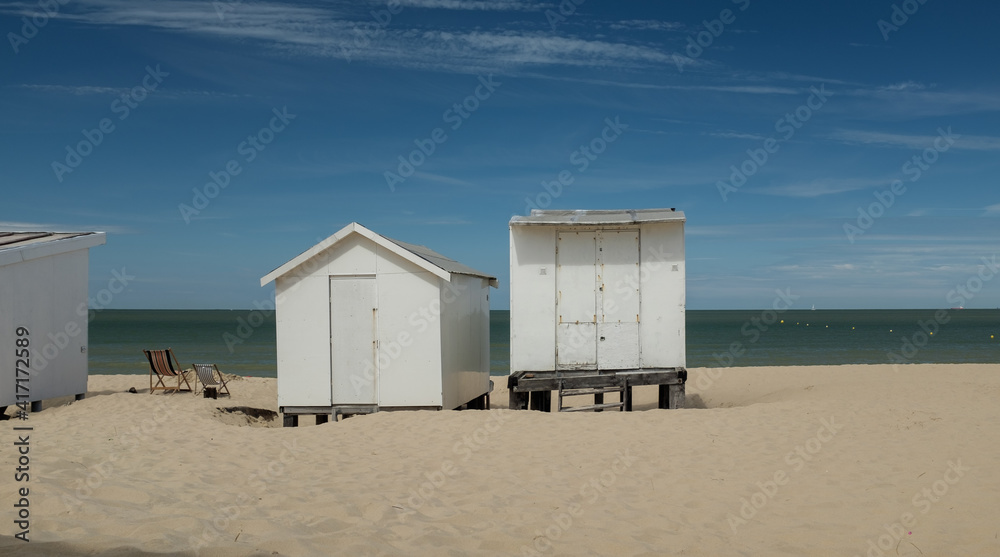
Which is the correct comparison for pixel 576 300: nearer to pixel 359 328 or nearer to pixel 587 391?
pixel 587 391

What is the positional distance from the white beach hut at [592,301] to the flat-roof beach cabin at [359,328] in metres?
1.57

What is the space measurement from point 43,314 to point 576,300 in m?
9.58

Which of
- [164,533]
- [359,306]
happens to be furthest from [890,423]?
[164,533]

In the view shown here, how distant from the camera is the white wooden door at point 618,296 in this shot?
484 inches

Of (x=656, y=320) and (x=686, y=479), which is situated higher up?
(x=656, y=320)

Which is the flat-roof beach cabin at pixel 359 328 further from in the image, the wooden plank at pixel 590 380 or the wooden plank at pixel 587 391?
the wooden plank at pixel 587 391

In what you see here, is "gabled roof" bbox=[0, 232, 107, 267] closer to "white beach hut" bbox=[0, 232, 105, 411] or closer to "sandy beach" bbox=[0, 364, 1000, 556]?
"white beach hut" bbox=[0, 232, 105, 411]

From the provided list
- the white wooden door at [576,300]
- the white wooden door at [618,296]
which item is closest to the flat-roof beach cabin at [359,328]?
the white wooden door at [576,300]

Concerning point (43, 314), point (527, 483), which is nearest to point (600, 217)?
point (527, 483)

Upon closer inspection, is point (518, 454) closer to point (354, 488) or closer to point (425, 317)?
point (354, 488)

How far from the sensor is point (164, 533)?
15.1 feet

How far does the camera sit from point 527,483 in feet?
23.3

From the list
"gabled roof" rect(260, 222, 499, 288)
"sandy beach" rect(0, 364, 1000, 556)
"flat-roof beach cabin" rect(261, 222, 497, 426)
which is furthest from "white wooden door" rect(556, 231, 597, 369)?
"gabled roof" rect(260, 222, 499, 288)

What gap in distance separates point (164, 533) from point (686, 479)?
4964 millimetres
